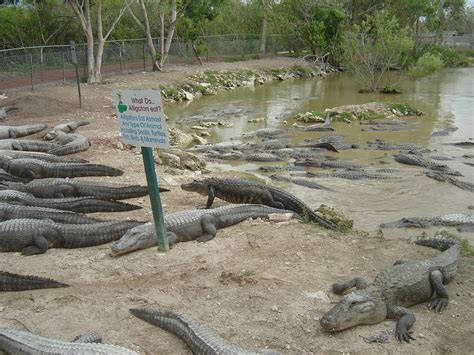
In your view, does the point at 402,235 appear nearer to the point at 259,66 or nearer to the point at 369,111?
the point at 369,111

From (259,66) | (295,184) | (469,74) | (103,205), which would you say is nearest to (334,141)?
(295,184)

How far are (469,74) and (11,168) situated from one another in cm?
3491

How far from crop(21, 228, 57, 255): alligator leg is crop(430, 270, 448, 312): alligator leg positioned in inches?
174

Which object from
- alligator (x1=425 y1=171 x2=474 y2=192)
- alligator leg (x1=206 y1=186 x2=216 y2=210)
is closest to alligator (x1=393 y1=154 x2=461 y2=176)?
alligator (x1=425 y1=171 x2=474 y2=192)

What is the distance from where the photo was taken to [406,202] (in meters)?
9.52

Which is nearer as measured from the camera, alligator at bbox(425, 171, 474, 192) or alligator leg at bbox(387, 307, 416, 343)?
alligator leg at bbox(387, 307, 416, 343)

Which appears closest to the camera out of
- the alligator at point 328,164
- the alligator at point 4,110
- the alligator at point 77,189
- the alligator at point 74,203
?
the alligator at point 74,203

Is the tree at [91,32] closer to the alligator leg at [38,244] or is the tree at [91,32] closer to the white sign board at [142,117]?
the alligator leg at [38,244]

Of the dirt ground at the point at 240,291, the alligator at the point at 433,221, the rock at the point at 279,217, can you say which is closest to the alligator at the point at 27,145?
the dirt ground at the point at 240,291

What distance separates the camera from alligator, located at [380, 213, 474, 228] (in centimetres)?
801

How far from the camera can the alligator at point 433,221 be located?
8008 millimetres

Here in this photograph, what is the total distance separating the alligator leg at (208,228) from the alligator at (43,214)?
4.66 feet

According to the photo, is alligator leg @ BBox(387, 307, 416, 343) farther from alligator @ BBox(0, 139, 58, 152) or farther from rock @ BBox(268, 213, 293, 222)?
alligator @ BBox(0, 139, 58, 152)

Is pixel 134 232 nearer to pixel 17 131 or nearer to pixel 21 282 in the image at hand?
pixel 21 282
